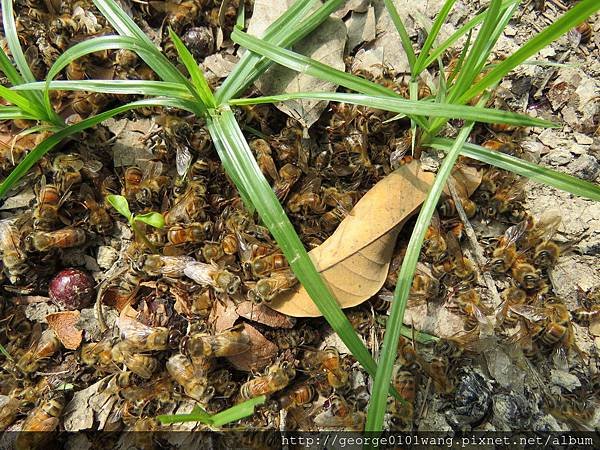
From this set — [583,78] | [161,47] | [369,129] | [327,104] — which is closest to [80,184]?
[161,47]

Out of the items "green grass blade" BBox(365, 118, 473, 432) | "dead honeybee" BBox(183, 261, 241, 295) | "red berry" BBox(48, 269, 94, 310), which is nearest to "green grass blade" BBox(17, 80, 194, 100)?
"dead honeybee" BBox(183, 261, 241, 295)

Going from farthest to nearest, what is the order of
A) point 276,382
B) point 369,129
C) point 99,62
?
point 99,62 → point 369,129 → point 276,382

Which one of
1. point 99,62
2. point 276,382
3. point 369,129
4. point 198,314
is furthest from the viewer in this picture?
point 99,62

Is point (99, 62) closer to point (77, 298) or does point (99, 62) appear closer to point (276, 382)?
point (77, 298)

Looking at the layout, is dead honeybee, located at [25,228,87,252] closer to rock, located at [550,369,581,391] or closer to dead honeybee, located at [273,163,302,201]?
dead honeybee, located at [273,163,302,201]

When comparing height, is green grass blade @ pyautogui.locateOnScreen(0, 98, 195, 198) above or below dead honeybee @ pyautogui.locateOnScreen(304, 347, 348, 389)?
above

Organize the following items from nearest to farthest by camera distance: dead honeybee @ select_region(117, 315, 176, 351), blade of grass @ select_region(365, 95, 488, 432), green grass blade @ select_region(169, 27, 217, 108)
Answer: blade of grass @ select_region(365, 95, 488, 432) → green grass blade @ select_region(169, 27, 217, 108) → dead honeybee @ select_region(117, 315, 176, 351)

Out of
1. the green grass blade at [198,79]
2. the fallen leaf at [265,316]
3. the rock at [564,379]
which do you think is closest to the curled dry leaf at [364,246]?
the fallen leaf at [265,316]
